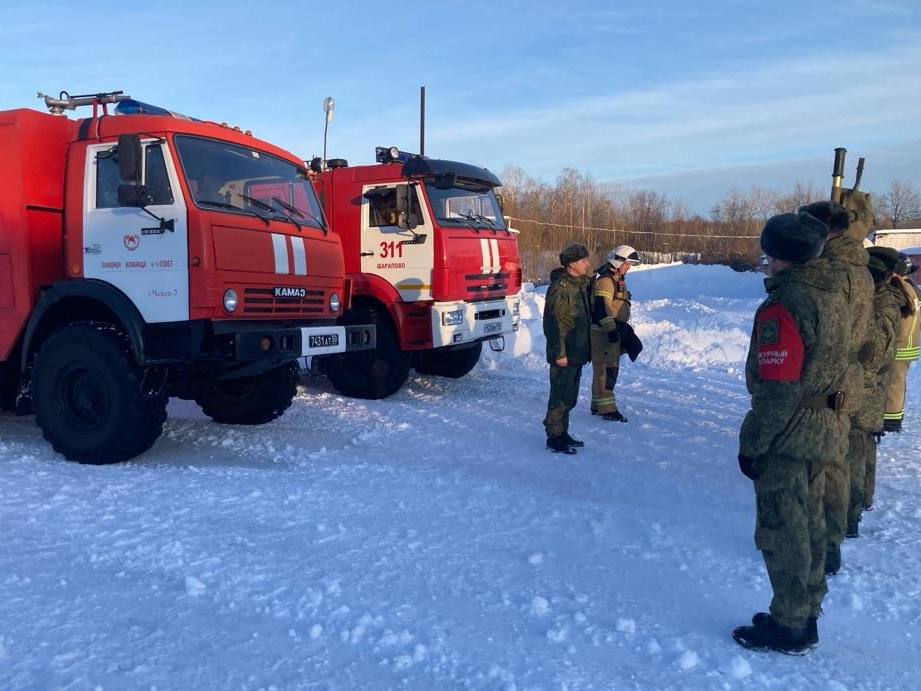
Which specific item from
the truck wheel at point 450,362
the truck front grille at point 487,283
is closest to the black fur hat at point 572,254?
the truck front grille at point 487,283

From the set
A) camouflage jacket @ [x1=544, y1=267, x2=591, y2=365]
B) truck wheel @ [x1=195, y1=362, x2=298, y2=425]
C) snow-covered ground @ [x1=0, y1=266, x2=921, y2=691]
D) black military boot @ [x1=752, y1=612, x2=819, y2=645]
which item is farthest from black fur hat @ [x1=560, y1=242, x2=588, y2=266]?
black military boot @ [x1=752, y1=612, x2=819, y2=645]

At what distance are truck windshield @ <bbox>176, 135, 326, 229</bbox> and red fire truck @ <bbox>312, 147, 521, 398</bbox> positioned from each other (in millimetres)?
1739

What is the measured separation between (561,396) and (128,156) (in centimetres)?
385

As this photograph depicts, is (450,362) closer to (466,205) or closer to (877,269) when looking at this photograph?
(466,205)

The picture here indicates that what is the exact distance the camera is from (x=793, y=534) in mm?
2984

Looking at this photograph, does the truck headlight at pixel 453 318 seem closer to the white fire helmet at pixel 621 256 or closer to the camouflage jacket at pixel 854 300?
the white fire helmet at pixel 621 256

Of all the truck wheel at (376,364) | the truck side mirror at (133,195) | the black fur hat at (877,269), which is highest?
the truck side mirror at (133,195)

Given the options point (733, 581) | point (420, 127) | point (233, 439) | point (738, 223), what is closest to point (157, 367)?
point (233, 439)

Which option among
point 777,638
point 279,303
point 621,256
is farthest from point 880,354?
point 279,303

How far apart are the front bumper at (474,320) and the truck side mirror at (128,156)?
12.2ft

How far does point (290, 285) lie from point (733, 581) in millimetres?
4143

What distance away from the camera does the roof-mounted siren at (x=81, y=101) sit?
6441 millimetres

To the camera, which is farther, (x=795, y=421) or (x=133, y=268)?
(x=133, y=268)

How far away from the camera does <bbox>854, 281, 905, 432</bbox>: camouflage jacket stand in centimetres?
429
